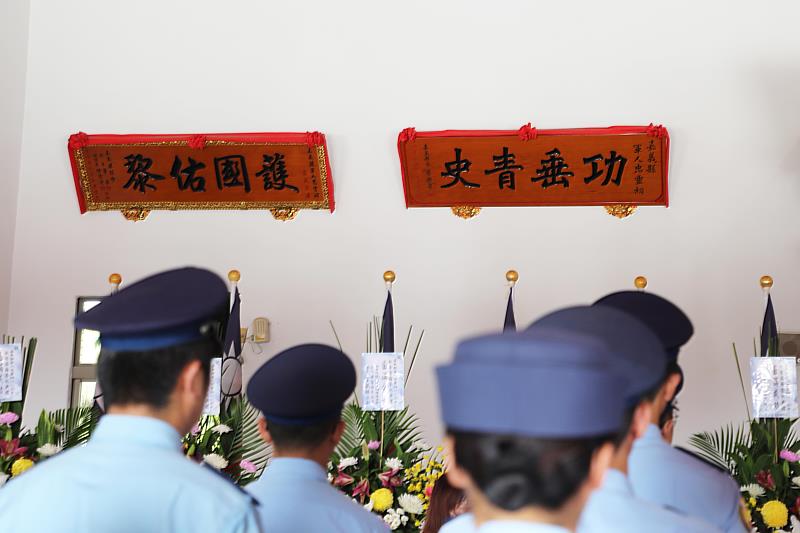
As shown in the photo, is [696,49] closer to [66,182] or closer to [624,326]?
[66,182]

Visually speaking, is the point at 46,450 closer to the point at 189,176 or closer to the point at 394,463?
the point at 394,463

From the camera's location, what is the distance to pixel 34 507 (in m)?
1.36

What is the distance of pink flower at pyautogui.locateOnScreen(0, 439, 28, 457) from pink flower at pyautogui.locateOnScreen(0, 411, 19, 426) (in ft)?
0.27

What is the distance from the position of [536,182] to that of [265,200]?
1.61 meters

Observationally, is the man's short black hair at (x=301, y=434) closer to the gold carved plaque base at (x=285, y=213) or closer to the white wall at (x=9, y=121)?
the gold carved plaque base at (x=285, y=213)

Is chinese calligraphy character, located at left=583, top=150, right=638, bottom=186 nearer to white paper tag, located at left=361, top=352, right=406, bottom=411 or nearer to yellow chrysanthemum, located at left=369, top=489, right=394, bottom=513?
white paper tag, located at left=361, top=352, right=406, bottom=411

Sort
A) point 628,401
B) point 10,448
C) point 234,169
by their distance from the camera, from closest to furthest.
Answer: point 628,401, point 10,448, point 234,169

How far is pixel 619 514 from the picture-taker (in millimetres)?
1373

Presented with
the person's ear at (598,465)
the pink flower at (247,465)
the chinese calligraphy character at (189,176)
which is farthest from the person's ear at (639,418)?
the chinese calligraphy character at (189,176)

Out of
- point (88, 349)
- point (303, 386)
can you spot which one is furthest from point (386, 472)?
point (88, 349)

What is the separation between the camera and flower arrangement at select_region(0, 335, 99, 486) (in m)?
4.00

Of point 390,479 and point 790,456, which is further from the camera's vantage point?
point 790,456

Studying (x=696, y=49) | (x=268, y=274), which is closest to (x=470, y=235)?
(x=268, y=274)

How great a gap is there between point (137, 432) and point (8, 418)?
2.99 meters
